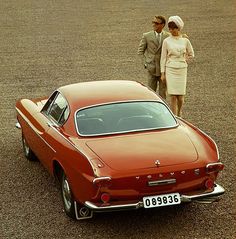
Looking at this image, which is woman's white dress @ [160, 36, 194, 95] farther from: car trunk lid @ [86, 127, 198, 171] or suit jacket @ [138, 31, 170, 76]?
car trunk lid @ [86, 127, 198, 171]

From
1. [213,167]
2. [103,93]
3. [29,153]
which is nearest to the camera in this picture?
[213,167]

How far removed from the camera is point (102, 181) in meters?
5.43

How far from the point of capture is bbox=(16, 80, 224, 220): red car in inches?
217

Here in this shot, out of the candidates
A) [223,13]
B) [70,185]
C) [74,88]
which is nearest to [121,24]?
[223,13]

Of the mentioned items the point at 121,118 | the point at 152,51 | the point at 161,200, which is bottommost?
the point at 161,200

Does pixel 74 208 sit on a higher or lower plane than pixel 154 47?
lower

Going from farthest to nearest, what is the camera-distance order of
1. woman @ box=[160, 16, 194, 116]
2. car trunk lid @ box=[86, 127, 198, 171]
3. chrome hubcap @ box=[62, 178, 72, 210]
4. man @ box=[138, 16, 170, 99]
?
1. man @ box=[138, 16, 170, 99]
2. woman @ box=[160, 16, 194, 116]
3. chrome hubcap @ box=[62, 178, 72, 210]
4. car trunk lid @ box=[86, 127, 198, 171]

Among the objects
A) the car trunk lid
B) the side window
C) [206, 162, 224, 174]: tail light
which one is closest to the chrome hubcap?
the car trunk lid

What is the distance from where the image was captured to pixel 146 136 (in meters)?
6.23

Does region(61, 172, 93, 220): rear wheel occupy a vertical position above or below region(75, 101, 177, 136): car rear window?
below

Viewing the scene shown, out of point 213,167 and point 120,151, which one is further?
point 120,151

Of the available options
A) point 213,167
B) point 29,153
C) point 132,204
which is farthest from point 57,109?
point 213,167

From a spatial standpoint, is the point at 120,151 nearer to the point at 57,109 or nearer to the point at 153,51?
the point at 57,109

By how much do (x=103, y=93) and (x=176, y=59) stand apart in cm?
241
